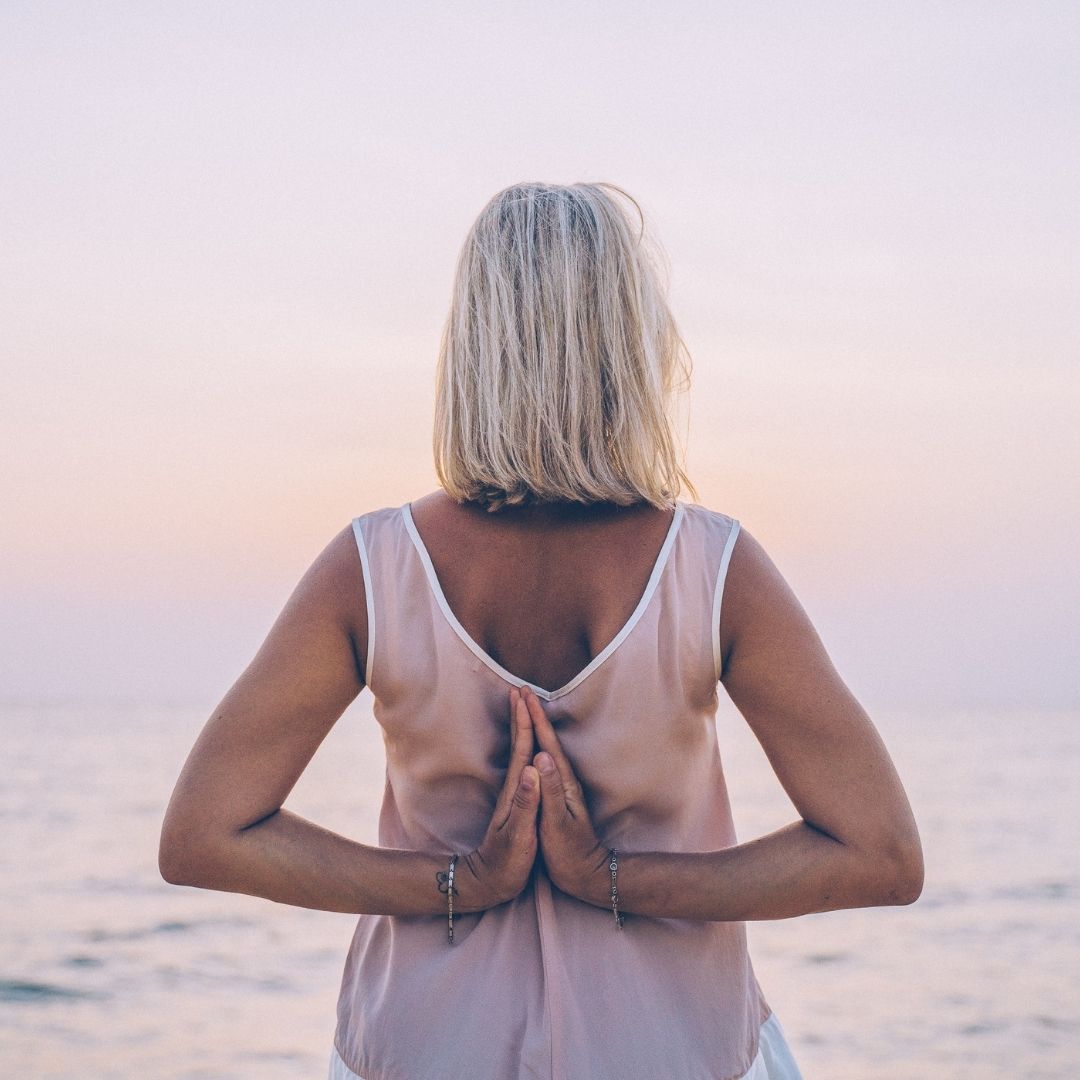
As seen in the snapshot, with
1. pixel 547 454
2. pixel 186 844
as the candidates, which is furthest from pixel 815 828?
pixel 186 844

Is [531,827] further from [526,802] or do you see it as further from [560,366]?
[560,366]

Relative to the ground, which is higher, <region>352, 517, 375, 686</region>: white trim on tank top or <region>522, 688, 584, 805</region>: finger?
<region>352, 517, 375, 686</region>: white trim on tank top

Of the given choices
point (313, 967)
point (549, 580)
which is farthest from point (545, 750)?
point (313, 967)

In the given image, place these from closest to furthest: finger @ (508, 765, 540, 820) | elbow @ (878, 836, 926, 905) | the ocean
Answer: finger @ (508, 765, 540, 820) → elbow @ (878, 836, 926, 905) → the ocean

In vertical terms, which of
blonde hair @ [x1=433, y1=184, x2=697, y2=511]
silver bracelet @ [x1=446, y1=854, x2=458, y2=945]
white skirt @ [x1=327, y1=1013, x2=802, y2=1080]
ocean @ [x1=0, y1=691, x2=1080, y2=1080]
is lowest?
ocean @ [x1=0, y1=691, x2=1080, y2=1080]

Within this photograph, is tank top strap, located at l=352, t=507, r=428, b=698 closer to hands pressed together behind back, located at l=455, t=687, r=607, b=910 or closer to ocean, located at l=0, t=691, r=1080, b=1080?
hands pressed together behind back, located at l=455, t=687, r=607, b=910

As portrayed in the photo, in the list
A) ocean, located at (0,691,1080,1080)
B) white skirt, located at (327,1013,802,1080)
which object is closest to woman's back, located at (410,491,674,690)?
white skirt, located at (327,1013,802,1080)

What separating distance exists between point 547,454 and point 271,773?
2.01ft

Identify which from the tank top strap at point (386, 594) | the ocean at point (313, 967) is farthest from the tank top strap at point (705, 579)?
the ocean at point (313, 967)

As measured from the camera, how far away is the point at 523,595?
173cm

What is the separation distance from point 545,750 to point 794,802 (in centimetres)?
36

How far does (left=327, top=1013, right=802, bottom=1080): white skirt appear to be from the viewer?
5.97ft

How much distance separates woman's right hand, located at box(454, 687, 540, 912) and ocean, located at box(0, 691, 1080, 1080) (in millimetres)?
7285

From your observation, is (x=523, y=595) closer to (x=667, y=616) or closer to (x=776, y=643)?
(x=667, y=616)
